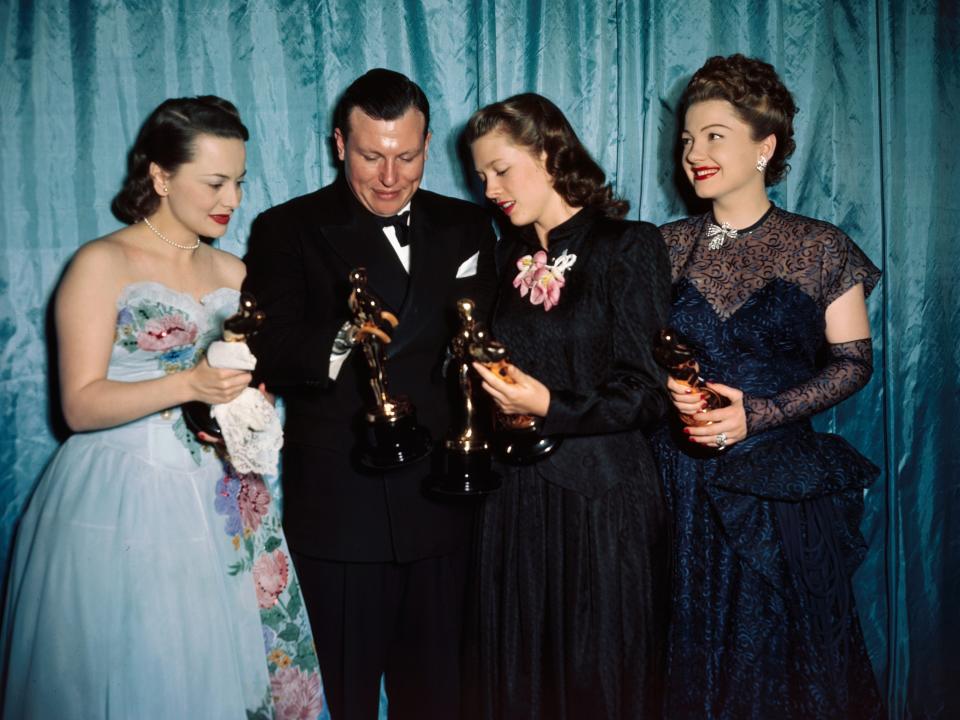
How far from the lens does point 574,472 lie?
181 centimetres

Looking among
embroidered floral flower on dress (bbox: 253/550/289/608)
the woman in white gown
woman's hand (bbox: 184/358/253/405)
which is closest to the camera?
woman's hand (bbox: 184/358/253/405)

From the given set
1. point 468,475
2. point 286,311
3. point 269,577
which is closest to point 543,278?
point 468,475

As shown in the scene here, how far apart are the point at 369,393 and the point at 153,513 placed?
0.57 meters


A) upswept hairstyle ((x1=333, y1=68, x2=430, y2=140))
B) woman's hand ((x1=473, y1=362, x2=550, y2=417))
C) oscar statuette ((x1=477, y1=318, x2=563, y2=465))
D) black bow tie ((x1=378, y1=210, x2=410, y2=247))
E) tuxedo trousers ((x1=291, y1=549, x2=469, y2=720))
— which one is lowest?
tuxedo trousers ((x1=291, y1=549, x2=469, y2=720))

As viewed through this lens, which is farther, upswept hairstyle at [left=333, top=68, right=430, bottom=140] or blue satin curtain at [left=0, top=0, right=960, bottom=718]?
blue satin curtain at [left=0, top=0, right=960, bottom=718]

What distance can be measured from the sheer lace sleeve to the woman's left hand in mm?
42

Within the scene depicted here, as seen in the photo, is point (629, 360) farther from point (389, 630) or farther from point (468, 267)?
point (389, 630)

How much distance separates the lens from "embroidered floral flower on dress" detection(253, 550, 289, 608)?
1.94 meters

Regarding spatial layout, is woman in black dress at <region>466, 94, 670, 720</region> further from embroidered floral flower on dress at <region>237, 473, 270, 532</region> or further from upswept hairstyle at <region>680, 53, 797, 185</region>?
embroidered floral flower on dress at <region>237, 473, 270, 532</region>

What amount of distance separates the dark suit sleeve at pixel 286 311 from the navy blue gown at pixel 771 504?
894 millimetres

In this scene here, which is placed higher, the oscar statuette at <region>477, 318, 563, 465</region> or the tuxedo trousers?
the oscar statuette at <region>477, 318, 563, 465</region>

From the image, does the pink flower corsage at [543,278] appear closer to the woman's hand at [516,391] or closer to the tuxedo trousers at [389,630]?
the woman's hand at [516,391]

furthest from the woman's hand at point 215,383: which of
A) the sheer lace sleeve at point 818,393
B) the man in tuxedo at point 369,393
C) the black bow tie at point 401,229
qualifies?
the sheer lace sleeve at point 818,393

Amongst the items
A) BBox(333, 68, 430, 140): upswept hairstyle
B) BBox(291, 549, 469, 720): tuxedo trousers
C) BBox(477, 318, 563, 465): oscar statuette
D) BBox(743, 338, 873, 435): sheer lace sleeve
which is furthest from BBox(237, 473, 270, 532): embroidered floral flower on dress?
BBox(743, 338, 873, 435): sheer lace sleeve
